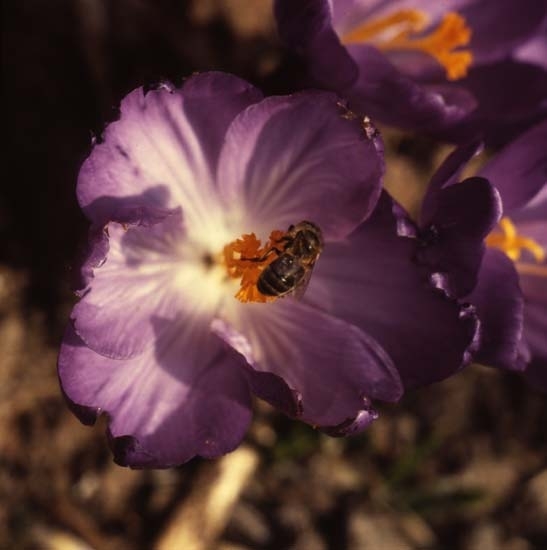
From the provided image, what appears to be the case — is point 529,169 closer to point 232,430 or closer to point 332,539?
point 232,430

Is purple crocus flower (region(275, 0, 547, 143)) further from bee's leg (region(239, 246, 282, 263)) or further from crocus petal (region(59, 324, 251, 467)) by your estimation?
crocus petal (region(59, 324, 251, 467))

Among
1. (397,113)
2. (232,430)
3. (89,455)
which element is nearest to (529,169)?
(397,113)

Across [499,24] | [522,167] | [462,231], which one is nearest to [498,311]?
[462,231]

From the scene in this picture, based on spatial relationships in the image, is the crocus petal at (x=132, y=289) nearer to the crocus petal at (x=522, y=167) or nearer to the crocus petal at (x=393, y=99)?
the crocus petal at (x=393, y=99)

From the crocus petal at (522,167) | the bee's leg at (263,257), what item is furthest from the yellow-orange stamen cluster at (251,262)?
the crocus petal at (522,167)

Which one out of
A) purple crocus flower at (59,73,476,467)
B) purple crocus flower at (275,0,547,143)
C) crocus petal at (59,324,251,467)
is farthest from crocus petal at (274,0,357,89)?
crocus petal at (59,324,251,467)
